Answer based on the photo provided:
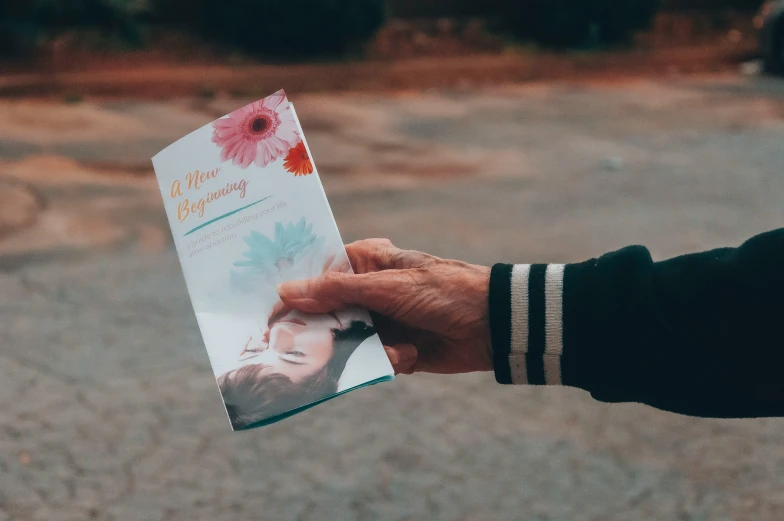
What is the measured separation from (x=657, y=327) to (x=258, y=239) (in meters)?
0.81

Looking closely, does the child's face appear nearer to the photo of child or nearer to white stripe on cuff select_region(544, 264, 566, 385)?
the photo of child

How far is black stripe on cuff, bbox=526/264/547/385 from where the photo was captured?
1825 mm

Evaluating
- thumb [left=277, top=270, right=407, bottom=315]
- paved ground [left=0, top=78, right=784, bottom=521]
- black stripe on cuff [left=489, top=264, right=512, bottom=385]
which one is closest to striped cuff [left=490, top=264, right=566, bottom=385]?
black stripe on cuff [left=489, top=264, right=512, bottom=385]

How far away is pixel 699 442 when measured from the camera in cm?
349

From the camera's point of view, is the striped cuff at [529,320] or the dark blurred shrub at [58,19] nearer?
the striped cuff at [529,320]

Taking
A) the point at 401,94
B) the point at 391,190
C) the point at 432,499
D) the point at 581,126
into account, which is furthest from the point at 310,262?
the point at 401,94

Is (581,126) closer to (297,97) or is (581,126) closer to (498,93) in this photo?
(498,93)

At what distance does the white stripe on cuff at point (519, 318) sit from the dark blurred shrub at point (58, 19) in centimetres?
839

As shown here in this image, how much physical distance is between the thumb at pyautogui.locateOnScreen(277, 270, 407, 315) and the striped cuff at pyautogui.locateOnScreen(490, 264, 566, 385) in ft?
0.81

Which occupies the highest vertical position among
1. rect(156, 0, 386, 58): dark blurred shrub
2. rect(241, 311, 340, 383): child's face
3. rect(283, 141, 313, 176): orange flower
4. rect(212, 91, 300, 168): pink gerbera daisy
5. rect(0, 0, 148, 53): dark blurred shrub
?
rect(0, 0, 148, 53): dark blurred shrub

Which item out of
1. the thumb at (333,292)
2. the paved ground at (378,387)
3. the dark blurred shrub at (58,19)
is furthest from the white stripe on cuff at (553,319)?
the dark blurred shrub at (58,19)

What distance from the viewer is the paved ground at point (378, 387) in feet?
10.4

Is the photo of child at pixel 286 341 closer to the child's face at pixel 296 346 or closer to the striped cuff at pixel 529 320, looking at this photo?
the child's face at pixel 296 346

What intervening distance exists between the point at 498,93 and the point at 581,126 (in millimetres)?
1401
